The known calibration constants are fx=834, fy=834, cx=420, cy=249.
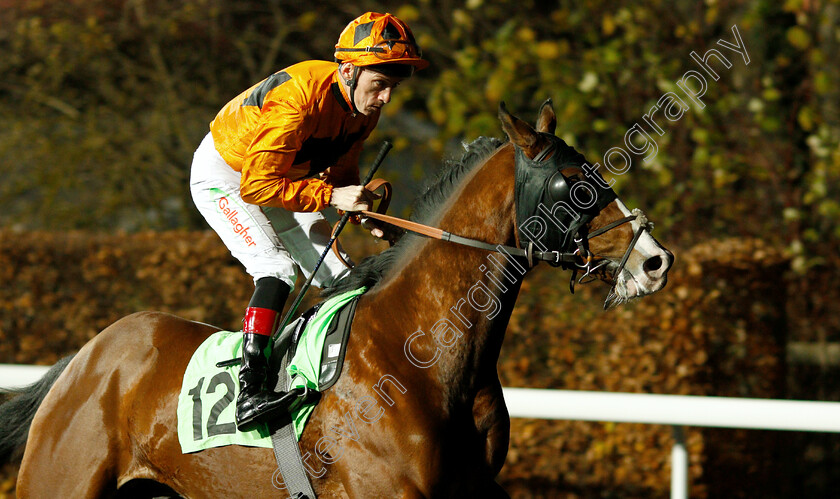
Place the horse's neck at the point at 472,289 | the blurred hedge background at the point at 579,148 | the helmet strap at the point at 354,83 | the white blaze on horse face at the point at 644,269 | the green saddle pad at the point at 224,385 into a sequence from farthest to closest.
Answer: the blurred hedge background at the point at 579,148
the helmet strap at the point at 354,83
the green saddle pad at the point at 224,385
the horse's neck at the point at 472,289
the white blaze on horse face at the point at 644,269

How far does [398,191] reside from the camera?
802 cm

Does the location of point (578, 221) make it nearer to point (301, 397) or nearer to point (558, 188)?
point (558, 188)

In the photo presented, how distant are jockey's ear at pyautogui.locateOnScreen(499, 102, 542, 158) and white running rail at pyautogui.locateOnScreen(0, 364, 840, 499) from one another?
1.62 meters

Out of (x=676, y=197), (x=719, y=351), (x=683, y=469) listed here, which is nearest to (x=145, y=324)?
(x=683, y=469)

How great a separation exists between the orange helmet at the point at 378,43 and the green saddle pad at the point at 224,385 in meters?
0.78

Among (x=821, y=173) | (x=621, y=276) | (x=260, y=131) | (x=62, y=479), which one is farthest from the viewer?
(x=821, y=173)

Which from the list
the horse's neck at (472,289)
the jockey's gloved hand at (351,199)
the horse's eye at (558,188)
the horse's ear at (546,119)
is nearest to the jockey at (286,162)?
the jockey's gloved hand at (351,199)

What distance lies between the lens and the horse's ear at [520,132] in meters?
2.47

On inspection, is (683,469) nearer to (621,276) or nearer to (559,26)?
(621,276)

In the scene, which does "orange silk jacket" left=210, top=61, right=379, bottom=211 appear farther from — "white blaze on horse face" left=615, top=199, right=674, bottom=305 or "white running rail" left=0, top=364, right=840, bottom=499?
"white running rail" left=0, top=364, right=840, bottom=499

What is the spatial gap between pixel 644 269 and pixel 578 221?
24 cm

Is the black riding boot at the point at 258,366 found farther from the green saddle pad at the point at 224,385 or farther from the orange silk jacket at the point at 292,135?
the orange silk jacket at the point at 292,135

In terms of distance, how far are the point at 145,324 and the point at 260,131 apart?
1011 millimetres

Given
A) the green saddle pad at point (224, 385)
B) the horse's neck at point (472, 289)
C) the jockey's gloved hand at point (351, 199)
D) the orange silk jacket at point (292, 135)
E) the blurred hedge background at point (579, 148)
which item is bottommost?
the blurred hedge background at point (579, 148)
